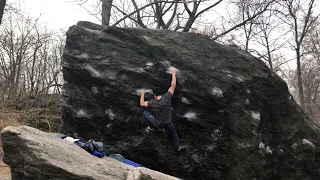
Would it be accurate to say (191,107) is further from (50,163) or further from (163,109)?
(50,163)

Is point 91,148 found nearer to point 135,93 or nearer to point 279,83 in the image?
point 135,93

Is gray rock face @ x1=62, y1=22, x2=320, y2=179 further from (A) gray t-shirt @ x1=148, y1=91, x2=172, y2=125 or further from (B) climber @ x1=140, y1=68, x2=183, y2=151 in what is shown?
(A) gray t-shirt @ x1=148, y1=91, x2=172, y2=125

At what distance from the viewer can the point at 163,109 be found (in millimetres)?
6402

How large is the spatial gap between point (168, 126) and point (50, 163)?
277 centimetres

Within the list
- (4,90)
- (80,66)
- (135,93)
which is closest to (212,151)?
(135,93)

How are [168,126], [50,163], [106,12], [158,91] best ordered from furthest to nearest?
[106,12] < [158,91] < [168,126] < [50,163]

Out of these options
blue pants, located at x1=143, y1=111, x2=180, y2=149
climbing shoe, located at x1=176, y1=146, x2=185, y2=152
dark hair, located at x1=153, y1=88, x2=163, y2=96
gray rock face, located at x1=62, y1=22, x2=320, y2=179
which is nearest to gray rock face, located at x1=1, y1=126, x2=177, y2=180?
blue pants, located at x1=143, y1=111, x2=180, y2=149

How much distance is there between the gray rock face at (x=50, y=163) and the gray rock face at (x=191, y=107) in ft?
6.52

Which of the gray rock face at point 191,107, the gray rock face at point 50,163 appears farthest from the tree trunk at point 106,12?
the gray rock face at point 50,163

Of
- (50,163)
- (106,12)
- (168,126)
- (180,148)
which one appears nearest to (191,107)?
(168,126)

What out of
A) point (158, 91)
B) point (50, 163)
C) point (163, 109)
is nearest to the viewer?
point (50, 163)

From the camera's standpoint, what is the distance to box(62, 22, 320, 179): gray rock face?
6688 mm

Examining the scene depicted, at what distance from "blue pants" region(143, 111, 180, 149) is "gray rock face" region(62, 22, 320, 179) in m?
0.29

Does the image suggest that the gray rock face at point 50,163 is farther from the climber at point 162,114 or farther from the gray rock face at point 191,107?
the gray rock face at point 191,107
